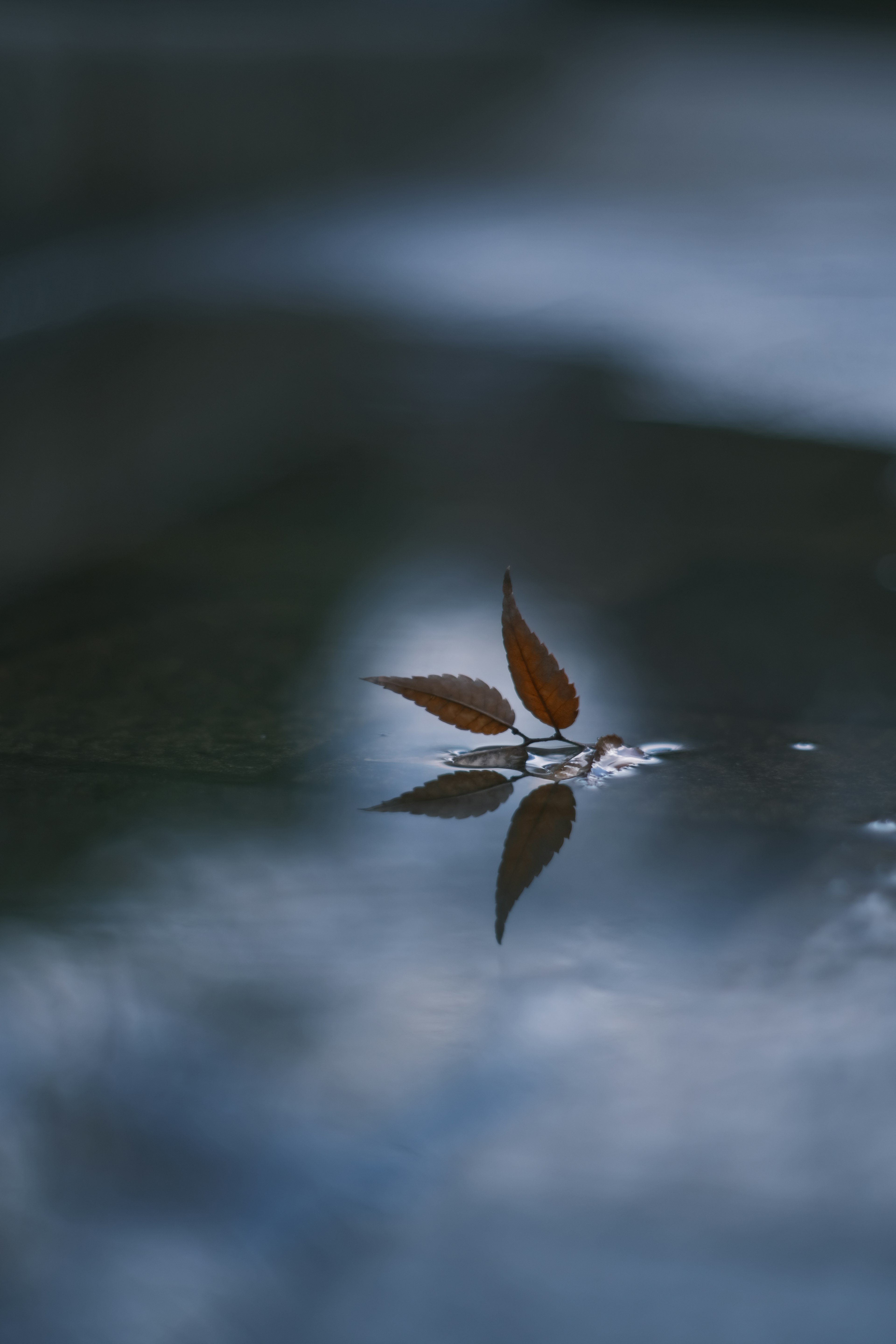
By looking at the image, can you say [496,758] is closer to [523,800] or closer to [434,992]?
[523,800]

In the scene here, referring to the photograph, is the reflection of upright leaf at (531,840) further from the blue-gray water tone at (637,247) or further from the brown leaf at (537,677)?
the blue-gray water tone at (637,247)

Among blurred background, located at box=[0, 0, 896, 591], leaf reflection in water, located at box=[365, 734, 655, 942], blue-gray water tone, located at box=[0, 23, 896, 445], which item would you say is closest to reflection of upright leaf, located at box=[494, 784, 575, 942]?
leaf reflection in water, located at box=[365, 734, 655, 942]

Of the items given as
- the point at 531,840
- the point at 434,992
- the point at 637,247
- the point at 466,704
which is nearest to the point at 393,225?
the point at 637,247

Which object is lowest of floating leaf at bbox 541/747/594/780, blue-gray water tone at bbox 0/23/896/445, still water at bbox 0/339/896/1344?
still water at bbox 0/339/896/1344

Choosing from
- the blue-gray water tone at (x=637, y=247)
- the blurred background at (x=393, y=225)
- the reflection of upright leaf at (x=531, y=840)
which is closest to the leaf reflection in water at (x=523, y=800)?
the reflection of upright leaf at (x=531, y=840)

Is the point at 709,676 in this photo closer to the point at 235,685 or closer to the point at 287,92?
the point at 235,685

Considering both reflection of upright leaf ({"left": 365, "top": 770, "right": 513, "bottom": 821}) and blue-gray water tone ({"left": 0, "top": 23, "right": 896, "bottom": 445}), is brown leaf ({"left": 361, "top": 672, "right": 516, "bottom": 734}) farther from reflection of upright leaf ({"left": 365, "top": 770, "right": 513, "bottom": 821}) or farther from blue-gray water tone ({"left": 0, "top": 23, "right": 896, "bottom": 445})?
blue-gray water tone ({"left": 0, "top": 23, "right": 896, "bottom": 445})

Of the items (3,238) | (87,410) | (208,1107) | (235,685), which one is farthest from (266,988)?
(3,238)
